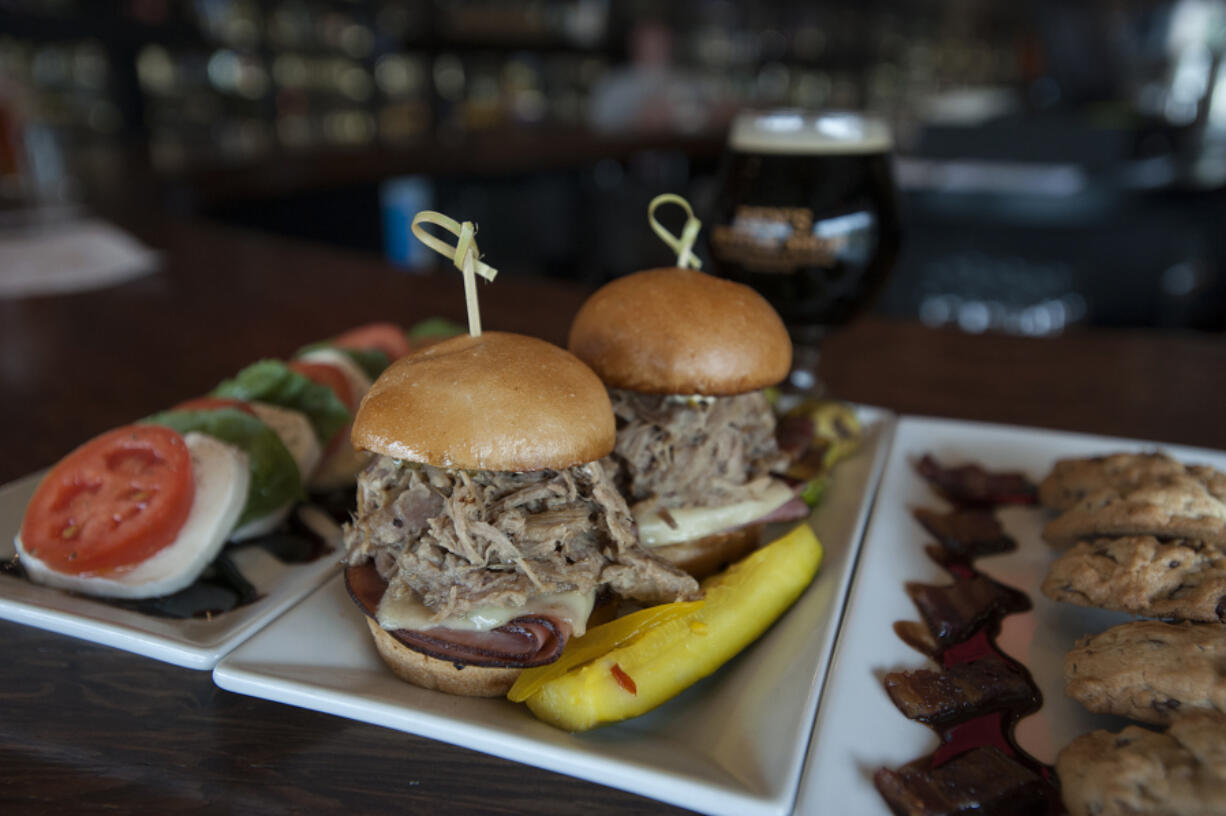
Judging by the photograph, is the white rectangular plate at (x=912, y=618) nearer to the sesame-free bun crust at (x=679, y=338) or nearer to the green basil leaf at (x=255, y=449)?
the sesame-free bun crust at (x=679, y=338)

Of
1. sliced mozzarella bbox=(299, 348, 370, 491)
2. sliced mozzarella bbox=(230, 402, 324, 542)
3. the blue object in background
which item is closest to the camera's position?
sliced mozzarella bbox=(230, 402, 324, 542)

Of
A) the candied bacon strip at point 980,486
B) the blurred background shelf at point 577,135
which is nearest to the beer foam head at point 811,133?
the blurred background shelf at point 577,135

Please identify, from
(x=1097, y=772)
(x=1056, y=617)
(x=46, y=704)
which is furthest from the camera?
(x=1056, y=617)

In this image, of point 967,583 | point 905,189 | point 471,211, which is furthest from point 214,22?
point 967,583

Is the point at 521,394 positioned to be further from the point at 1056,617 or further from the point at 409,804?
the point at 1056,617

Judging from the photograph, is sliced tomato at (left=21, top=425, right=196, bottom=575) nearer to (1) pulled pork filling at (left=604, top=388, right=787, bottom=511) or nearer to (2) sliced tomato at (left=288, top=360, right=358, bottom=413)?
(2) sliced tomato at (left=288, top=360, right=358, bottom=413)

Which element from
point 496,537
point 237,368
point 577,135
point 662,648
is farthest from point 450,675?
point 577,135

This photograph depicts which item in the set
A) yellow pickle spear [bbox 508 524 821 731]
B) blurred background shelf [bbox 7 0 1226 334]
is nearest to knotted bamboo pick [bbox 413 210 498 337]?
yellow pickle spear [bbox 508 524 821 731]
